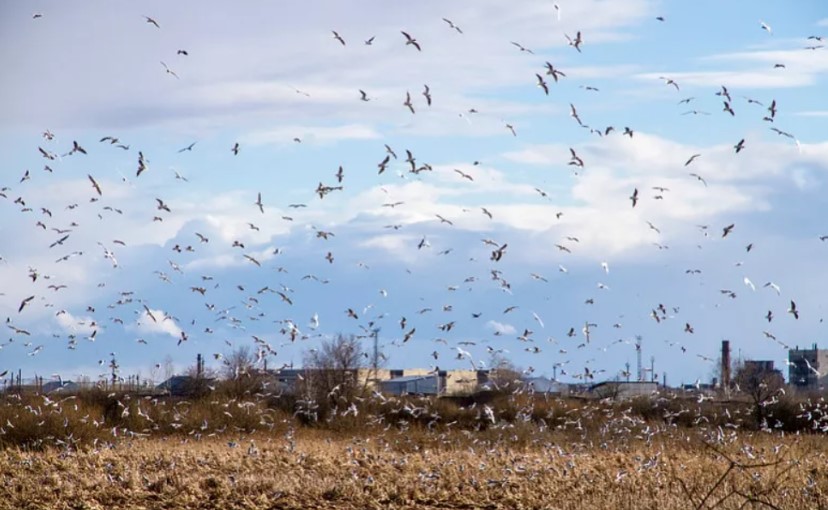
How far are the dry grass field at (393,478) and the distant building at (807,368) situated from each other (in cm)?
6597

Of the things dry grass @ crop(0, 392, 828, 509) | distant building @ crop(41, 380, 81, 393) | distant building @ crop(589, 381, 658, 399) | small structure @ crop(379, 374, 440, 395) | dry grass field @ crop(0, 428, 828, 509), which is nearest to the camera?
dry grass field @ crop(0, 428, 828, 509)

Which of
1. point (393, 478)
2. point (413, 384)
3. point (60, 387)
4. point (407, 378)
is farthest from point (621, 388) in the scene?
point (393, 478)

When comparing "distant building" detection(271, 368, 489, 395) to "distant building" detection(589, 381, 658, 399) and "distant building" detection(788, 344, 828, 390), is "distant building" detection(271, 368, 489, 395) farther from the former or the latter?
"distant building" detection(788, 344, 828, 390)

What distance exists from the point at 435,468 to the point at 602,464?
4451 mm

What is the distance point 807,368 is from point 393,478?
8305 centimetres

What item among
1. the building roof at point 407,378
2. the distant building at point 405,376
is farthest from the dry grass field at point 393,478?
the building roof at point 407,378

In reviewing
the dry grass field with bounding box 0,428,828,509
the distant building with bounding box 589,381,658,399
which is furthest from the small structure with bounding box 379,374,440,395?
the dry grass field with bounding box 0,428,828,509

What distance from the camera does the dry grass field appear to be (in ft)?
83.6

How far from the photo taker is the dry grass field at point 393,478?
25.5 metres

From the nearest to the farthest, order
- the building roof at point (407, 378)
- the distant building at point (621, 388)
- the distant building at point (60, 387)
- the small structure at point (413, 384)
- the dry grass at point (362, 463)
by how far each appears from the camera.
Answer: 1. the dry grass at point (362, 463)
2. the distant building at point (60, 387)
3. the distant building at point (621, 388)
4. the small structure at point (413, 384)
5. the building roof at point (407, 378)

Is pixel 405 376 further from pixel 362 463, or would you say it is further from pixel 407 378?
pixel 362 463

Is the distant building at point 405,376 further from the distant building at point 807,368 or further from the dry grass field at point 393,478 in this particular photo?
the distant building at point 807,368

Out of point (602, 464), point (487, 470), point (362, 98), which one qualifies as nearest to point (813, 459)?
point (602, 464)

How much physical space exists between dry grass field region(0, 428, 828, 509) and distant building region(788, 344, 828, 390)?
2597 inches
